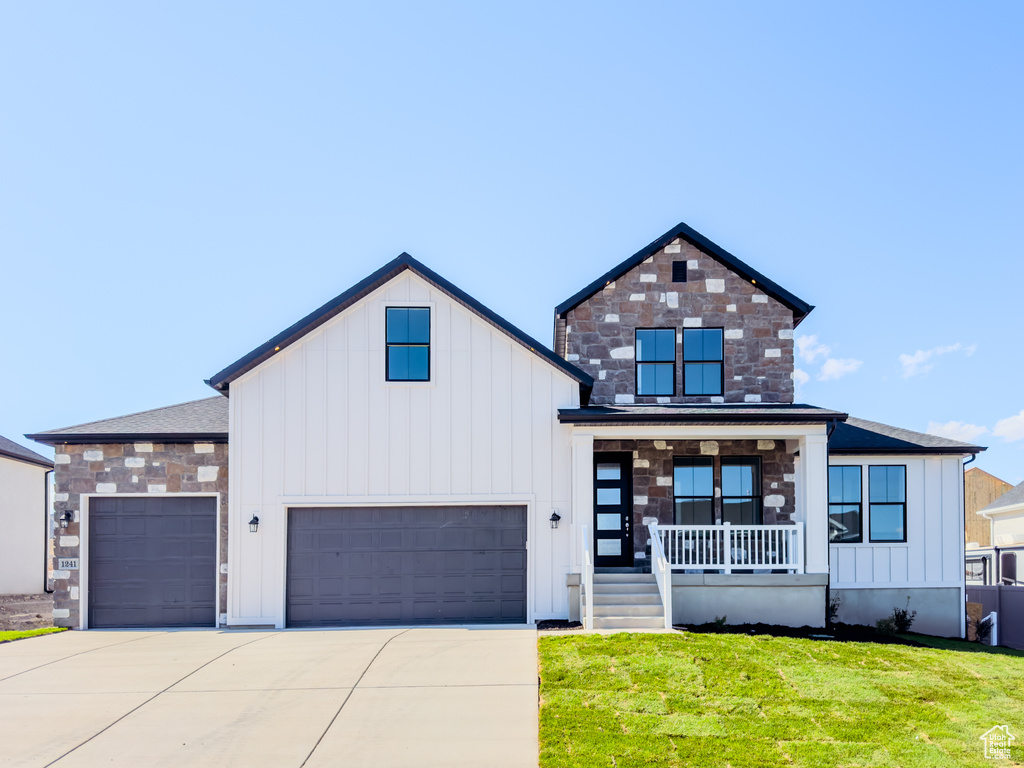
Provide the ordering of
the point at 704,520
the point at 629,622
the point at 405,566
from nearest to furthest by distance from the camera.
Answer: the point at 629,622 → the point at 405,566 → the point at 704,520

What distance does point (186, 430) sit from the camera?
1535 cm

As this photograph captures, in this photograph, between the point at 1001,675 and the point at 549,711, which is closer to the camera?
the point at 549,711

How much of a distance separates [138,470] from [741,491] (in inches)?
437

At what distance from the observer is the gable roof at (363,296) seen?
48.0ft

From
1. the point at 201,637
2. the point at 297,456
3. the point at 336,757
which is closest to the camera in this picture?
the point at 336,757

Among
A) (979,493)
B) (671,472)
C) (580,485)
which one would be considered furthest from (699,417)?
(979,493)

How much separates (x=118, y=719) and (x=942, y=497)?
48.5ft

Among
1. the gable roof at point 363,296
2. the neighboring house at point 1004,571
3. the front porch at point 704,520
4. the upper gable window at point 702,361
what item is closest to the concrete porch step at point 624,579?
the front porch at point 704,520

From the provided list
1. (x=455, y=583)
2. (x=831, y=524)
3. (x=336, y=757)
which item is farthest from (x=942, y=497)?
(x=336, y=757)

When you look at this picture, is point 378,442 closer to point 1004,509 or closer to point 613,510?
point 613,510

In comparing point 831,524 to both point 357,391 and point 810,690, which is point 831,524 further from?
point 357,391

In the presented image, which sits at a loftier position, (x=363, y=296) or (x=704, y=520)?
(x=363, y=296)

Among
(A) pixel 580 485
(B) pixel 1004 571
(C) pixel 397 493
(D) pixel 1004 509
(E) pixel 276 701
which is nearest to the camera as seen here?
(E) pixel 276 701

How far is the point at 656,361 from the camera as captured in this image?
16.7 metres
